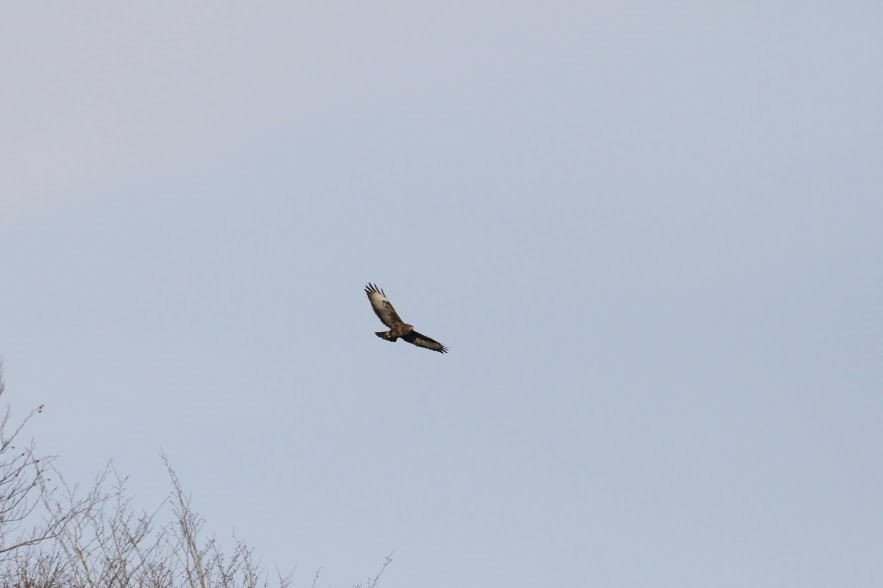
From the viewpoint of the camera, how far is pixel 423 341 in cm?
2311

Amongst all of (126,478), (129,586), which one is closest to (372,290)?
(126,478)

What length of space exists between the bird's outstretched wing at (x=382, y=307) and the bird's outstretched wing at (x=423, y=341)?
355 mm

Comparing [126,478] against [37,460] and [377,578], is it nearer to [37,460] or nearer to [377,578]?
[37,460]

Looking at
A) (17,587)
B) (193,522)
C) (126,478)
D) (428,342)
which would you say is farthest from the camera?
(428,342)

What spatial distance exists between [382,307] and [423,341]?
135 cm

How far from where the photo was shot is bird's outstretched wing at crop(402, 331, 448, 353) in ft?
75.5

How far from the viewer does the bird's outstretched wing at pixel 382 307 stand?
76.5 ft

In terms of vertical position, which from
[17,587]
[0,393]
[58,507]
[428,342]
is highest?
[428,342]

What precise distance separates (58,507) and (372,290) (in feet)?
29.4

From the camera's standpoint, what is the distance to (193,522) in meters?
17.7

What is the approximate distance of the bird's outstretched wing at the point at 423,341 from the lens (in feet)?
75.5

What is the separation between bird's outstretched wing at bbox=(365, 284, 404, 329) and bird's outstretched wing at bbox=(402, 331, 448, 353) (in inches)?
14.0

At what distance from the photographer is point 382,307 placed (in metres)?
23.9

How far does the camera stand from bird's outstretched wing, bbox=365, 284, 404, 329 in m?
23.3
